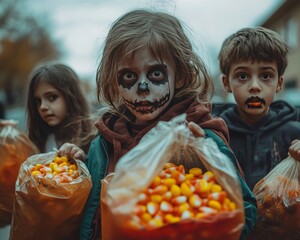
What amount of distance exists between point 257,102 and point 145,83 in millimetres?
929

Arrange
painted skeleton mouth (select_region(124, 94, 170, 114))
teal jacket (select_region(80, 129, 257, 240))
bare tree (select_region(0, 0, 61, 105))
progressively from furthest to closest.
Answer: bare tree (select_region(0, 0, 61, 105)) → painted skeleton mouth (select_region(124, 94, 170, 114)) → teal jacket (select_region(80, 129, 257, 240))

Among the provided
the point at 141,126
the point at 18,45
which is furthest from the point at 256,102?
the point at 18,45

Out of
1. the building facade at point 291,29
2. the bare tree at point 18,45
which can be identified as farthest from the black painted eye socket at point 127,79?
the bare tree at point 18,45

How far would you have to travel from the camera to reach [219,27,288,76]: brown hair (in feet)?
9.40

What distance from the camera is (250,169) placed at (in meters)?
2.86

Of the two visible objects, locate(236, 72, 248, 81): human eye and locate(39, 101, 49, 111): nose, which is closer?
locate(236, 72, 248, 81): human eye

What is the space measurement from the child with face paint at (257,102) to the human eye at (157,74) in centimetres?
77

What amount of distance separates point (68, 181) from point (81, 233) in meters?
0.27

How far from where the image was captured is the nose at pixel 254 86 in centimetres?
283

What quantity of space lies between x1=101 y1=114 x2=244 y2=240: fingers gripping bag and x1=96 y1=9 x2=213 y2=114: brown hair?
573 mm

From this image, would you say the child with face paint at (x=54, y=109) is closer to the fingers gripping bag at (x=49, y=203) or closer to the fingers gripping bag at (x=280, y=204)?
the fingers gripping bag at (x=49, y=203)

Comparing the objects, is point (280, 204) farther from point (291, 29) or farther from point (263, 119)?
point (291, 29)

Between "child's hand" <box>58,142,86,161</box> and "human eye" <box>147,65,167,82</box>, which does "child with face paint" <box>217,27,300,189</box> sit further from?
"child's hand" <box>58,142,86,161</box>

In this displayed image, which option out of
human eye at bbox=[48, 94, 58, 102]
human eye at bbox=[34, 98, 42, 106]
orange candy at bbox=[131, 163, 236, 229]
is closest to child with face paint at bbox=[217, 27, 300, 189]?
orange candy at bbox=[131, 163, 236, 229]
